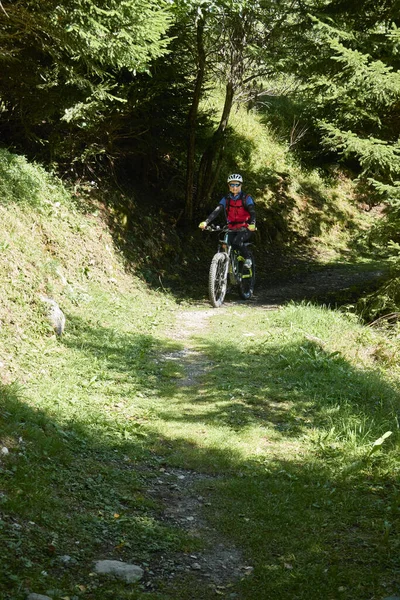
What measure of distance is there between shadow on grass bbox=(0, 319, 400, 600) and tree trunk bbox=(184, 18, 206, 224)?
940cm

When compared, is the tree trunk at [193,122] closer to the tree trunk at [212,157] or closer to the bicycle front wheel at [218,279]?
the tree trunk at [212,157]

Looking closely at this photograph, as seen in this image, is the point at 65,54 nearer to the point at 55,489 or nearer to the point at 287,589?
the point at 55,489

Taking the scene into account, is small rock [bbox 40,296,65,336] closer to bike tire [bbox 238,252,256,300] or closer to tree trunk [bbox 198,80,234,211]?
bike tire [bbox 238,252,256,300]

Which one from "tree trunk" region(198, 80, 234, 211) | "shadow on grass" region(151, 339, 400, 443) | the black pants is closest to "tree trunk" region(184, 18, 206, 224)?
"tree trunk" region(198, 80, 234, 211)

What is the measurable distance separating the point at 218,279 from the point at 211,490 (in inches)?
326

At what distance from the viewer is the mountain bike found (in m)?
13.0

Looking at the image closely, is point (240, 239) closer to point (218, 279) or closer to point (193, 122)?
point (218, 279)

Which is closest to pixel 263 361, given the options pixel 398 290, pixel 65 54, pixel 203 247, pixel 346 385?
pixel 346 385

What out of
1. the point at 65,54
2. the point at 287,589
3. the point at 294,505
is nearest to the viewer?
the point at 287,589

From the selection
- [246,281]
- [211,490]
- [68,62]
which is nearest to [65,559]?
[211,490]

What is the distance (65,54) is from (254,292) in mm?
7188

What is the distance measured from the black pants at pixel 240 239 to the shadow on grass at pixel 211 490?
624 cm

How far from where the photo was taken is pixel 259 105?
26.4 metres

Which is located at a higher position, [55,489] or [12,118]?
[12,118]
